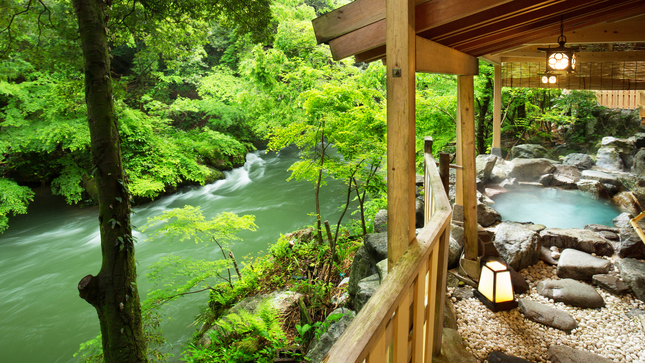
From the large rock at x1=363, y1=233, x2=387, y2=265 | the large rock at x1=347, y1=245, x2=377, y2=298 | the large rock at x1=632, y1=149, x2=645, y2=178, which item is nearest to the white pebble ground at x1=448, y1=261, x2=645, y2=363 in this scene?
the large rock at x1=363, y1=233, x2=387, y2=265

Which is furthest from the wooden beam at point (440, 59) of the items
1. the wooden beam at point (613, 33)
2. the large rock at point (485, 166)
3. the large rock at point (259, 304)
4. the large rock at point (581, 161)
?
the large rock at point (581, 161)

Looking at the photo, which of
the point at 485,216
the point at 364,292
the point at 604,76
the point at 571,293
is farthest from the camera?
the point at 604,76

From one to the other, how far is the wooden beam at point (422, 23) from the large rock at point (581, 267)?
361cm

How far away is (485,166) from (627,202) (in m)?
3.02

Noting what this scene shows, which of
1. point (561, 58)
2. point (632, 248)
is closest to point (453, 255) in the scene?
point (632, 248)

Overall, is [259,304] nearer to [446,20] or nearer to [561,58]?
[446,20]

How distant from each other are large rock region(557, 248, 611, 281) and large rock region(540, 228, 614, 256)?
444 mm

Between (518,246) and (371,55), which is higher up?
(371,55)

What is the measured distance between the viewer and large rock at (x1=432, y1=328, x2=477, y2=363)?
2.38 m

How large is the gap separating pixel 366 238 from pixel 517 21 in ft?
9.78

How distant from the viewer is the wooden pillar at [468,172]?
3.89 meters

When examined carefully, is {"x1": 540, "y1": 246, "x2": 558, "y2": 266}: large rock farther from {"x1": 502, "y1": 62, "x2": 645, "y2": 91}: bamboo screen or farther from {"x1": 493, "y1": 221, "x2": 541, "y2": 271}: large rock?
{"x1": 502, "y1": 62, "x2": 645, "y2": 91}: bamboo screen

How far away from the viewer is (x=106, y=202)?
367cm

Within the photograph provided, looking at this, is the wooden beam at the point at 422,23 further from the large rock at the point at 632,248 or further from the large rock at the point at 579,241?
the large rock at the point at 632,248
